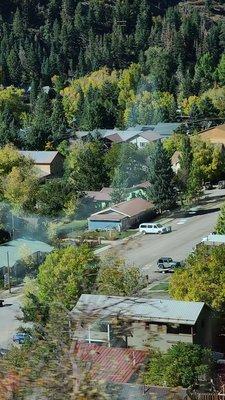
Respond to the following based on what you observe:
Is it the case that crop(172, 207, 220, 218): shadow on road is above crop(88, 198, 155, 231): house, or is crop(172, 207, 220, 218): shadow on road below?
below

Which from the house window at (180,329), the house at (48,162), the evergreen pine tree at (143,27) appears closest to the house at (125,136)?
the house at (48,162)

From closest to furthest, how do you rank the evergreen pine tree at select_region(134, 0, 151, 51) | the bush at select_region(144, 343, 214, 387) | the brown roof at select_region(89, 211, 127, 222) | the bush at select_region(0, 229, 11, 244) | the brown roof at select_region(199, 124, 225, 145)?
the bush at select_region(144, 343, 214, 387) < the bush at select_region(0, 229, 11, 244) < the brown roof at select_region(89, 211, 127, 222) < the brown roof at select_region(199, 124, 225, 145) < the evergreen pine tree at select_region(134, 0, 151, 51)

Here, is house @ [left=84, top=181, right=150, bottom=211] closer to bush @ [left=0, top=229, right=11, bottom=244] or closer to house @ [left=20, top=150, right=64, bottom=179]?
house @ [left=20, top=150, right=64, bottom=179]

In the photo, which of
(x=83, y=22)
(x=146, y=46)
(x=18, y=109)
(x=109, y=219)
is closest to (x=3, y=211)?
(x=109, y=219)

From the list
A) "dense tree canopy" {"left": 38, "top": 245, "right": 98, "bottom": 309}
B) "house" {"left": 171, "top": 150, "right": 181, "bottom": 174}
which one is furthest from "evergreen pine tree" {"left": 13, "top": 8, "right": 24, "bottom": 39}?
"dense tree canopy" {"left": 38, "top": 245, "right": 98, "bottom": 309}

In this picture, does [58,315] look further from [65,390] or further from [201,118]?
[201,118]

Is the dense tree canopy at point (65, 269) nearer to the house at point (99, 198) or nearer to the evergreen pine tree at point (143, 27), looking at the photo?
the house at point (99, 198)

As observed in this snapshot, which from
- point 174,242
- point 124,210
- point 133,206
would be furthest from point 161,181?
point 174,242
